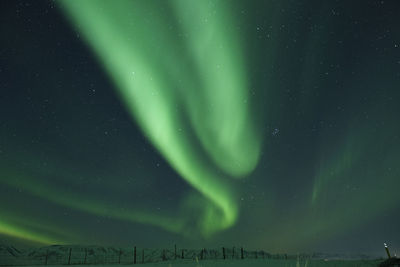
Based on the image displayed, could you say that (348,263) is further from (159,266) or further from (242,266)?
(159,266)

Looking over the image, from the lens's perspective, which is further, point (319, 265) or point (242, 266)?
point (319, 265)

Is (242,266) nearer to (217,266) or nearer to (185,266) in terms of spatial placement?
(217,266)

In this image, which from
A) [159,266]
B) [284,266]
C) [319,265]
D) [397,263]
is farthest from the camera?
[159,266]

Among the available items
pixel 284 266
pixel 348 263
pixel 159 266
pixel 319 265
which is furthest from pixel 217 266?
pixel 348 263

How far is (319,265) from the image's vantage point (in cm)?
1905

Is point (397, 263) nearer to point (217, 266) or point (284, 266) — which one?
point (284, 266)

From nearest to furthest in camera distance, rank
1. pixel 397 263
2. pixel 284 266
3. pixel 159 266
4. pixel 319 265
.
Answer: pixel 397 263 < pixel 284 266 < pixel 319 265 < pixel 159 266

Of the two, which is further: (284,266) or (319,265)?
(319,265)

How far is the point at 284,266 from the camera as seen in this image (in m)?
17.6

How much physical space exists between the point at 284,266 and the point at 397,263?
19.4 feet

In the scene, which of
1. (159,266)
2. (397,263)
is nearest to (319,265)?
(397,263)

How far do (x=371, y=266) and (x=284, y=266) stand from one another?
217 inches

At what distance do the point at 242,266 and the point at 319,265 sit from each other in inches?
215

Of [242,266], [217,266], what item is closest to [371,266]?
[242,266]
